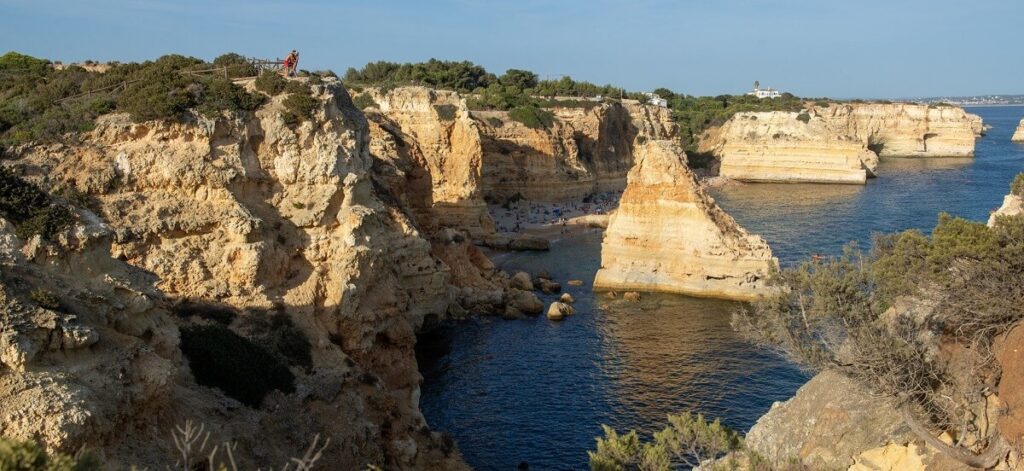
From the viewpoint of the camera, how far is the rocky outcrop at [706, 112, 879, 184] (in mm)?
87312

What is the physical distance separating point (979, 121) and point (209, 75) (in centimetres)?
14381

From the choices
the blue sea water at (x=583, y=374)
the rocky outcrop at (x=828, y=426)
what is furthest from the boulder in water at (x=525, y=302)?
the rocky outcrop at (x=828, y=426)

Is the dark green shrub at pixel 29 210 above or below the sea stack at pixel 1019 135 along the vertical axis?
below

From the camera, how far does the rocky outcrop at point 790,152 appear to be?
286ft

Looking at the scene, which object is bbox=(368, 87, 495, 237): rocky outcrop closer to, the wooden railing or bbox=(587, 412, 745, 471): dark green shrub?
the wooden railing

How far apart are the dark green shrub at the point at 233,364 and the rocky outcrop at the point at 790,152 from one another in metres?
82.3

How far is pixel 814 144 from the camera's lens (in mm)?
89125

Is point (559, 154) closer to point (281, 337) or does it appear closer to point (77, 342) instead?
point (281, 337)

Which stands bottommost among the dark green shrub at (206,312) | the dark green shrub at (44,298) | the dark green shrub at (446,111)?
the dark green shrub at (206,312)

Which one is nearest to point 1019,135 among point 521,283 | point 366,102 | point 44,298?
point 366,102

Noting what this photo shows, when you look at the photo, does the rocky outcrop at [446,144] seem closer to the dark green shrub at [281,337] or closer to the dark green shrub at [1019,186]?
the dark green shrub at [281,337]

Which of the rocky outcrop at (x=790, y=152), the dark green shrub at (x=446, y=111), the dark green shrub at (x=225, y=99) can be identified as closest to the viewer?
the dark green shrub at (x=225, y=99)

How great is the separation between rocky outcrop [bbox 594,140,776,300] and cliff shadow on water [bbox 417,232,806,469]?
1.59m

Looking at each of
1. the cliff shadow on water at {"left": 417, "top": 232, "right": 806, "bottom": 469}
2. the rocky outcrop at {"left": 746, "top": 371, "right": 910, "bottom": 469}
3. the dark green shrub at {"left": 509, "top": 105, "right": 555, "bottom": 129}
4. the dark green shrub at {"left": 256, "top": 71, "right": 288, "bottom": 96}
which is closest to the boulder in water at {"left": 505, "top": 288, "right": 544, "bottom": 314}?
the cliff shadow on water at {"left": 417, "top": 232, "right": 806, "bottom": 469}
